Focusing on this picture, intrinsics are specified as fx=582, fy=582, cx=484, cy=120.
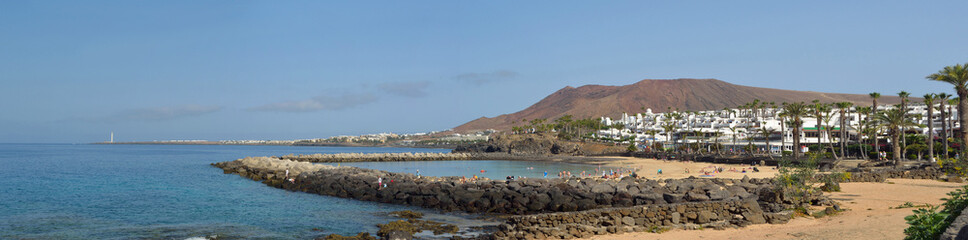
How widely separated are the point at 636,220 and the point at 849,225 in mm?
5805

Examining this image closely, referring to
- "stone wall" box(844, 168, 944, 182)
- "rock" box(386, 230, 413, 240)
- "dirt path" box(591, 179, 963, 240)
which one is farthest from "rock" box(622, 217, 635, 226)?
"stone wall" box(844, 168, 944, 182)

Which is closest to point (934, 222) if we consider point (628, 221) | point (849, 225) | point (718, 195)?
point (849, 225)

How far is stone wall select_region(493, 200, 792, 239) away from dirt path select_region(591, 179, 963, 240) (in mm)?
453

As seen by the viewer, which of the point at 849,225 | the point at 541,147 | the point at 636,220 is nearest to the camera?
the point at 849,225

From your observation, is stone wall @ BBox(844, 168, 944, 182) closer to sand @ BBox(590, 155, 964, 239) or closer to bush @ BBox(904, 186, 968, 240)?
sand @ BBox(590, 155, 964, 239)

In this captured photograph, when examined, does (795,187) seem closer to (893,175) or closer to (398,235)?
(398,235)

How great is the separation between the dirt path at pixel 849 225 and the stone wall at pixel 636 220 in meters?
0.45

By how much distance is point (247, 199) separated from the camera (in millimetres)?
32812

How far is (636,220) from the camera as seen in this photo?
17.9 m

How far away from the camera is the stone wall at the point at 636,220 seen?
16766 mm

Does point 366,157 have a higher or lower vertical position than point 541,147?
lower

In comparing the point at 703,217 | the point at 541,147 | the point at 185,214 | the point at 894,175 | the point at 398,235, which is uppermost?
the point at 541,147

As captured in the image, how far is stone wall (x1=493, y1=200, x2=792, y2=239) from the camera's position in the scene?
16.8m

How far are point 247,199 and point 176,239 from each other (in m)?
13.6
